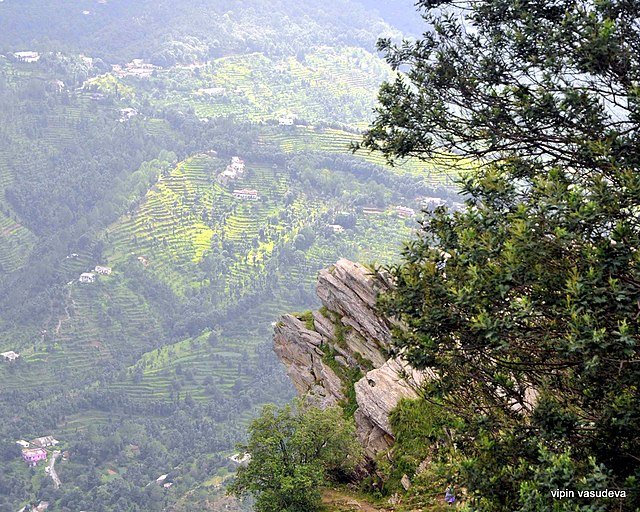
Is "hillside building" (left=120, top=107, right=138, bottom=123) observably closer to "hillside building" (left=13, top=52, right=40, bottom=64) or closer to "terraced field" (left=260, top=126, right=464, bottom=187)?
"hillside building" (left=13, top=52, right=40, bottom=64)

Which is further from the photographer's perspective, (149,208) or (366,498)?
(149,208)

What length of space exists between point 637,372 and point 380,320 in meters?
12.3

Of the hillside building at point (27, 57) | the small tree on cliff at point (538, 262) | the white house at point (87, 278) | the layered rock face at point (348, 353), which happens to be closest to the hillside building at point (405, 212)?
the white house at point (87, 278)

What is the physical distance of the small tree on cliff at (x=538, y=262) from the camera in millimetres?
6527

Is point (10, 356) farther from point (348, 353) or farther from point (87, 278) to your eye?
point (348, 353)

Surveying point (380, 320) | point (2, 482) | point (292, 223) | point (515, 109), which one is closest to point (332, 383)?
point (380, 320)

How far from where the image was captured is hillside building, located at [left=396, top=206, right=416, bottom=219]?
374ft

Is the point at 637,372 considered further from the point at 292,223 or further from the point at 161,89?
the point at 161,89

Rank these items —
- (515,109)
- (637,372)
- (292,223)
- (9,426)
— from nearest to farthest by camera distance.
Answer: (637,372), (515,109), (9,426), (292,223)

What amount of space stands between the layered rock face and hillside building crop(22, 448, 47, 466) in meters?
58.5

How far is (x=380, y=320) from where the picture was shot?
18766 millimetres

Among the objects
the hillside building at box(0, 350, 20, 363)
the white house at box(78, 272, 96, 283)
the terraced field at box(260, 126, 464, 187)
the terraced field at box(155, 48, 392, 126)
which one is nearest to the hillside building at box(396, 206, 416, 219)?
the terraced field at box(260, 126, 464, 187)

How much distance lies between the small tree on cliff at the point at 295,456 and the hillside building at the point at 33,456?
61976 millimetres

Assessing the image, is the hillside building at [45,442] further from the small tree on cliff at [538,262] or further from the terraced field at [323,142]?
the small tree on cliff at [538,262]
